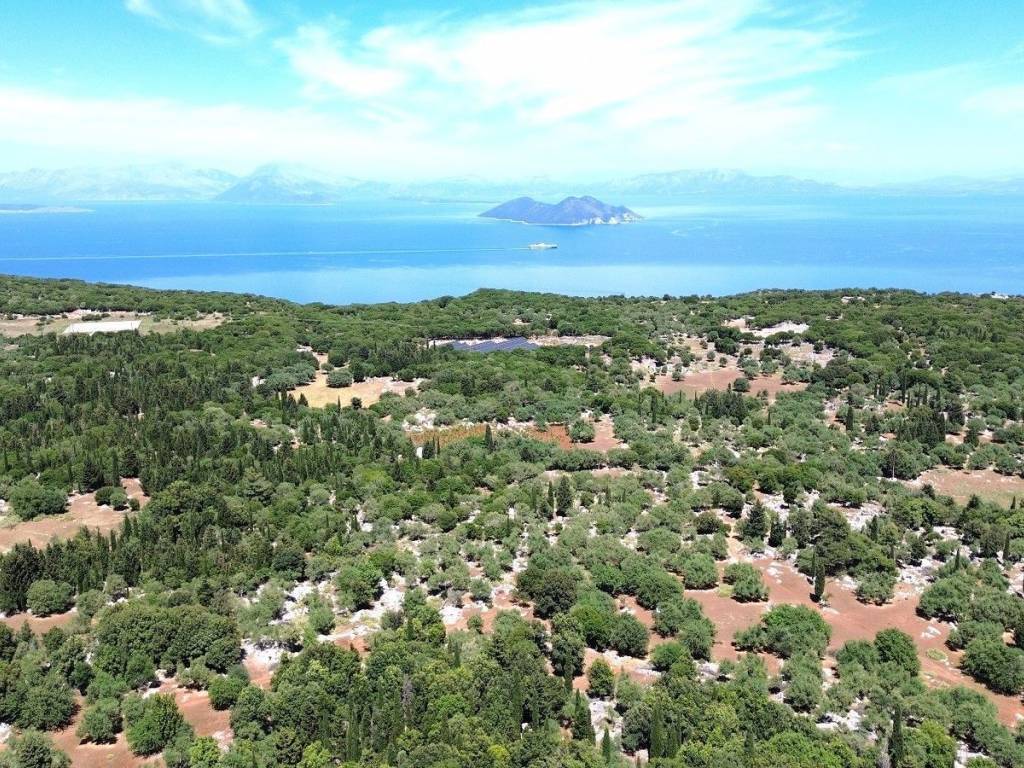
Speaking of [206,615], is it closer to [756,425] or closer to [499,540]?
[499,540]

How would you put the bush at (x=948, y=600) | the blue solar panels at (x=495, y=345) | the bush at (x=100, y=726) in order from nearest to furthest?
the bush at (x=100, y=726) → the bush at (x=948, y=600) → the blue solar panels at (x=495, y=345)

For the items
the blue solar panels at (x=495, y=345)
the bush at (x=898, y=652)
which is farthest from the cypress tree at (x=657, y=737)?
the blue solar panels at (x=495, y=345)

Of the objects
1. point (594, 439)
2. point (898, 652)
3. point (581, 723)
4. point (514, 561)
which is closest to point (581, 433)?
point (594, 439)

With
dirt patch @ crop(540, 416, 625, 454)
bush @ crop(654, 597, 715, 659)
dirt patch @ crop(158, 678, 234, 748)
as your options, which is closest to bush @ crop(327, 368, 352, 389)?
dirt patch @ crop(540, 416, 625, 454)

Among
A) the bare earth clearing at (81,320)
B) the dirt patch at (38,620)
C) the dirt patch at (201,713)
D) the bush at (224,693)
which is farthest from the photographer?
the bare earth clearing at (81,320)

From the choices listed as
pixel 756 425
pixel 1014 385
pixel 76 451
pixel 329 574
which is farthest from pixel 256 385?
pixel 1014 385

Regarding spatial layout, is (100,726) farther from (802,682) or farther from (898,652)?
(898,652)

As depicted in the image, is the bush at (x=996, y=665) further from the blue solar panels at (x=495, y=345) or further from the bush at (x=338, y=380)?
the blue solar panels at (x=495, y=345)
